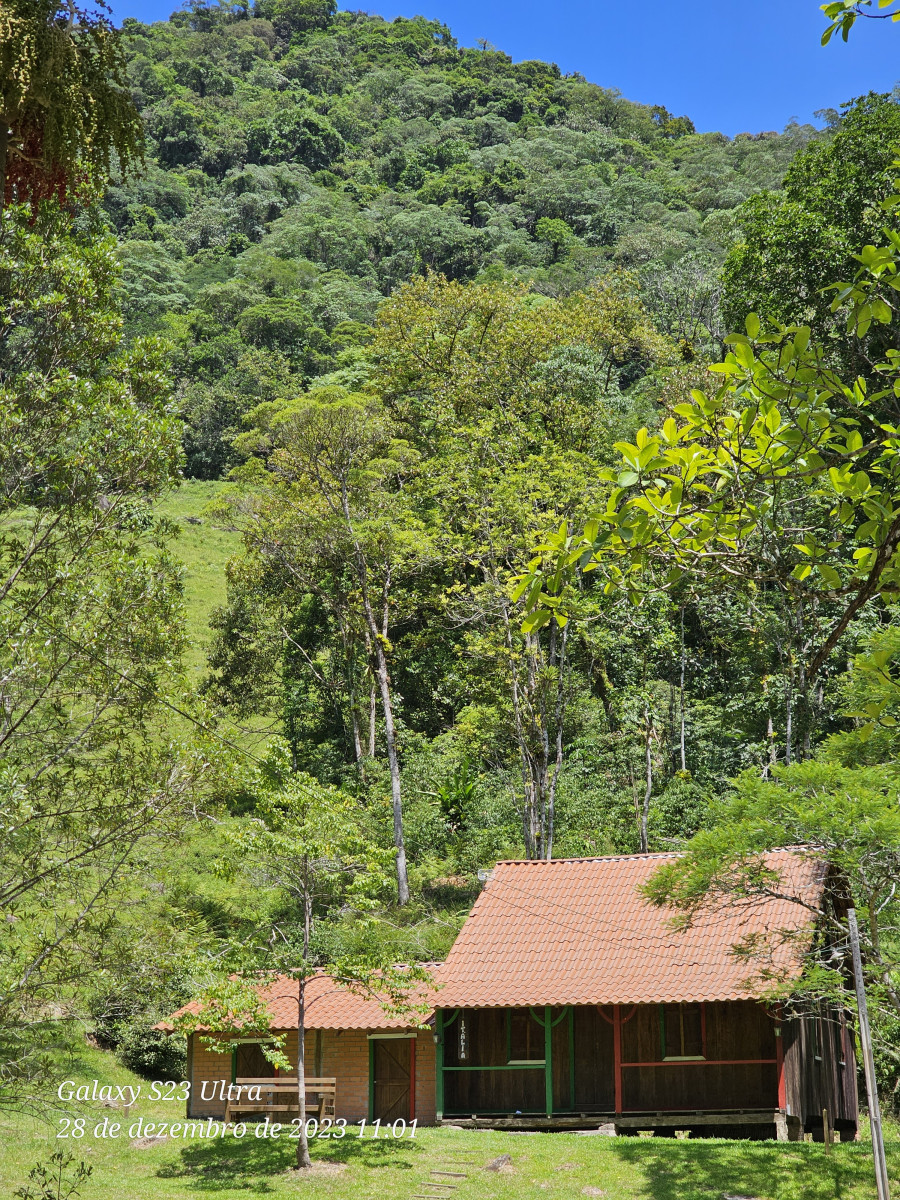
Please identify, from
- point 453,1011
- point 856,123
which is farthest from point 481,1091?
point 856,123

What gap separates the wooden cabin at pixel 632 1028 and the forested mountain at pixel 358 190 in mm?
27713

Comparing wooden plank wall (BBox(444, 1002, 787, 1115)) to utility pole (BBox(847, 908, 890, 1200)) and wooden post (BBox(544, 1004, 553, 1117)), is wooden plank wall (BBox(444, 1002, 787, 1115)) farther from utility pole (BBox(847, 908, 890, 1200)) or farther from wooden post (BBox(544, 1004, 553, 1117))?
utility pole (BBox(847, 908, 890, 1200))

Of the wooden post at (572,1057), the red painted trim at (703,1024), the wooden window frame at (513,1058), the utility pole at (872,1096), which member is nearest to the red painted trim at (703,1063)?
the red painted trim at (703,1024)

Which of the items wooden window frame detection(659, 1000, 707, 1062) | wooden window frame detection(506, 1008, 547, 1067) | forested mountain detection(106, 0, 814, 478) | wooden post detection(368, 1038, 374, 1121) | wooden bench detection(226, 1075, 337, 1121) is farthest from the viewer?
forested mountain detection(106, 0, 814, 478)

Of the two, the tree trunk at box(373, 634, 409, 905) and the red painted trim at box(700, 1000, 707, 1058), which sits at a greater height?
the tree trunk at box(373, 634, 409, 905)

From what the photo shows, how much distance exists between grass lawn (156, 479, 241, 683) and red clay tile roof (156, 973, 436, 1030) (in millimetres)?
18142

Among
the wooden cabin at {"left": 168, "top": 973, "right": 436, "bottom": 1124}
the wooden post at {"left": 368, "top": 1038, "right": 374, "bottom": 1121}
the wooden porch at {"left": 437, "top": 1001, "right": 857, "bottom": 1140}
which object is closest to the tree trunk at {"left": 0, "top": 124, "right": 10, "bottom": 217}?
the wooden porch at {"left": 437, "top": 1001, "right": 857, "bottom": 1140}

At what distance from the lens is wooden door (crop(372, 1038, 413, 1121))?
1825 centimetres

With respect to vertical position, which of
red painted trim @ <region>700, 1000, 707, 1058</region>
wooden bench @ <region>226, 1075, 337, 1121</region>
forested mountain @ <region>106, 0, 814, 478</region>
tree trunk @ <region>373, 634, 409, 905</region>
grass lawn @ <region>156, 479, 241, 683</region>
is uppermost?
forested mountain @ <region>106, 0, 814, 478</region>

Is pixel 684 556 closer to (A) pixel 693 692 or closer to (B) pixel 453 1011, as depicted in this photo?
(B) pixel 453 1011

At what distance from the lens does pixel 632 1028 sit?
16.6 metres

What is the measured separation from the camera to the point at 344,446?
28.7 meters

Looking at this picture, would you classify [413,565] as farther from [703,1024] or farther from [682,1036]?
[703,1024]

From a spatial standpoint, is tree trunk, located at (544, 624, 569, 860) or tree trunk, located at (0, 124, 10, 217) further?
tree trunk, located at (544, 624, 569, 860)
